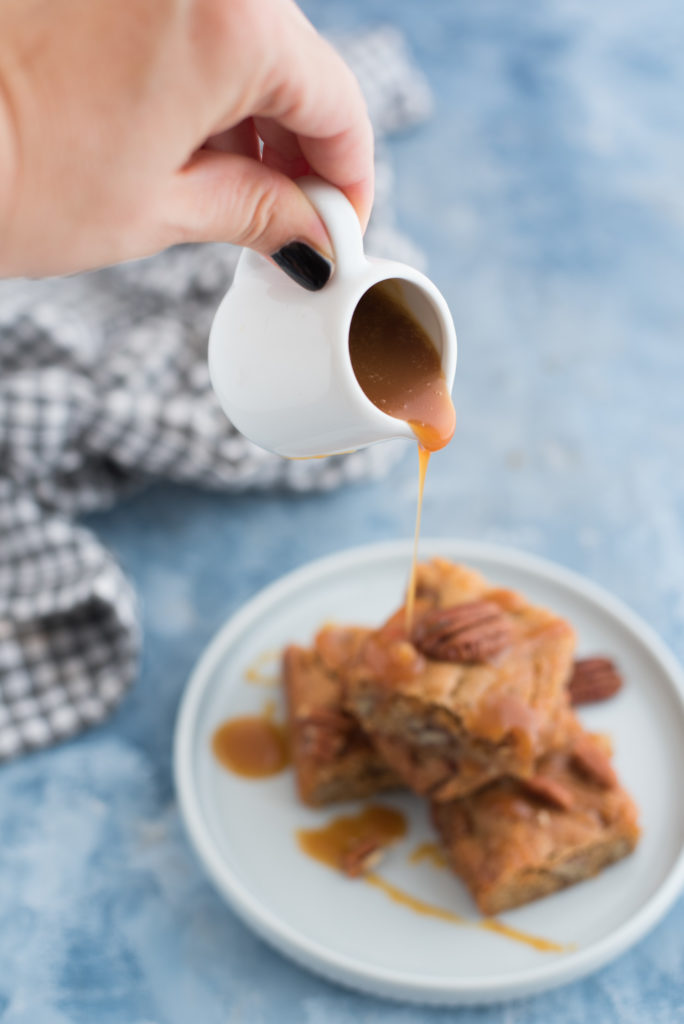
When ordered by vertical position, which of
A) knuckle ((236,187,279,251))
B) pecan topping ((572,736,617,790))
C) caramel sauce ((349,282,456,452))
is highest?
knuckle ((236,187,279,251))

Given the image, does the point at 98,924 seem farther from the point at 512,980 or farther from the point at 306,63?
the point at 306,63

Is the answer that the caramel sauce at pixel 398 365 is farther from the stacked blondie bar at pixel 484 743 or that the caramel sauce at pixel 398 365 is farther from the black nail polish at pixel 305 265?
the stacked blondie bar at pixel 484 743

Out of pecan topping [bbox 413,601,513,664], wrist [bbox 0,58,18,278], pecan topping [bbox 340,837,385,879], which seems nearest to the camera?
wrist [bbox 0,58,18,278]

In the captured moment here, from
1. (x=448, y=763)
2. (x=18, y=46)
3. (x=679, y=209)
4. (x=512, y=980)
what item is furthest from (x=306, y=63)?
(x=679, y=209)

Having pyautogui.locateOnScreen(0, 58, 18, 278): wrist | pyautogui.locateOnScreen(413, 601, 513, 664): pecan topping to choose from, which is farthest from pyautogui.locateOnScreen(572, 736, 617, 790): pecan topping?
pyautogui.locateOnScreen(0, 58, 18, 278): wrist

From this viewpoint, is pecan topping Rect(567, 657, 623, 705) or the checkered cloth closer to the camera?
pecan topping Rect(567, 657, 623, 705)

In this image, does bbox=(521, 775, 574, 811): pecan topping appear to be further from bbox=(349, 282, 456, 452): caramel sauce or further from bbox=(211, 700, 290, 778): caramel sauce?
bbox=(349, 282, 456, 452): caramel sauce

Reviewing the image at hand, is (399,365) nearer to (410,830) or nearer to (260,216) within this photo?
(260,216)
